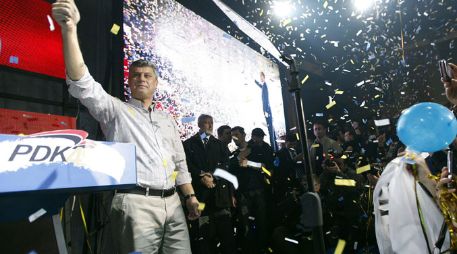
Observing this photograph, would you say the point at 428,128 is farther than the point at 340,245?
No

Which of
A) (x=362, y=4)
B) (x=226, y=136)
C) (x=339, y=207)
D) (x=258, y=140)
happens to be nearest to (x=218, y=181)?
(x=226, y=136)

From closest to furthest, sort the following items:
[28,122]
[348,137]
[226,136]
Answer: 1. [28,122]
2. [226,136]
3. [348,137]

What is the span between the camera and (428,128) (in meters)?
1.93

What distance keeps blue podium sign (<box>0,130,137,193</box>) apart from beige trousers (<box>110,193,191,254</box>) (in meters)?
0.71

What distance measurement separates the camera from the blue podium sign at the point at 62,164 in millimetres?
1055

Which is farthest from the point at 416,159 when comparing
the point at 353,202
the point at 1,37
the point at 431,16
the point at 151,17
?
the point at 431,16

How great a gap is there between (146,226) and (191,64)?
12.2 feet

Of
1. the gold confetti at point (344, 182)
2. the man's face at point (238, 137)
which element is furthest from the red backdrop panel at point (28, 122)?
the gold confetti at point (344, 182)

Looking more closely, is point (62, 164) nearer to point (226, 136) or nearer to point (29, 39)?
point (29, 39)

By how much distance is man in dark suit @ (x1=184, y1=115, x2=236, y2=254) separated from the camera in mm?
4301

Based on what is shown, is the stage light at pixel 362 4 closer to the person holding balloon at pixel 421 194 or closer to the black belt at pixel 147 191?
the person holding balloon at pixel 421 194

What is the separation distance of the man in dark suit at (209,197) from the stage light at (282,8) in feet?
14.3

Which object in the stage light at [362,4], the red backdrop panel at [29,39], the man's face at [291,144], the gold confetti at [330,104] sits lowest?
the man's face at [291,144]

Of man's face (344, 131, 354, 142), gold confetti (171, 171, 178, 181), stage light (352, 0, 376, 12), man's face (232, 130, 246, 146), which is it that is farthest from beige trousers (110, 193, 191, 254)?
stage light (352, 0, 376, 12)
